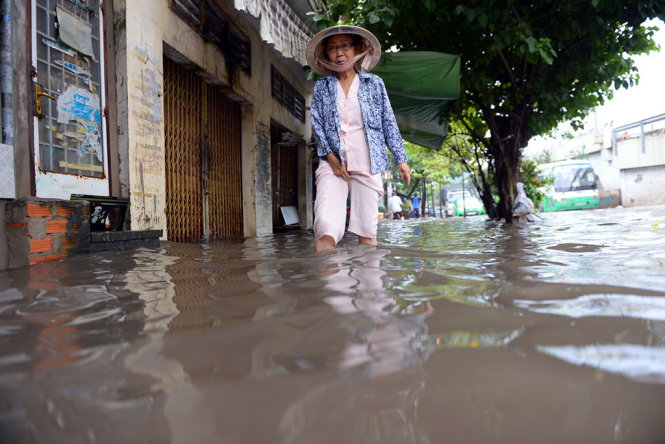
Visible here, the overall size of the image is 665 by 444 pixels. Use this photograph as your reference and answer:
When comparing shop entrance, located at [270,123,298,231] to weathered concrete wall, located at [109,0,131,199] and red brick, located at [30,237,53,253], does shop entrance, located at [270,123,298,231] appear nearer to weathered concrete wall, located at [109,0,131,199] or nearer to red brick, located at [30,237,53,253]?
weathered concrete wall, located at [109,0,131,199]

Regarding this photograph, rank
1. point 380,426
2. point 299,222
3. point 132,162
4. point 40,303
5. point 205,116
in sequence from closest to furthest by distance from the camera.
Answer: point 380,426 → point 40,303 → point 132,162 → point 205,116 → point 299,222

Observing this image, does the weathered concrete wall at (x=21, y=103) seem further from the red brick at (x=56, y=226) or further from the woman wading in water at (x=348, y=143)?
the woman wading in water at (x=348, y=143)

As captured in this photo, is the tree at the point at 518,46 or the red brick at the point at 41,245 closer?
the red brick at the point at 41,245

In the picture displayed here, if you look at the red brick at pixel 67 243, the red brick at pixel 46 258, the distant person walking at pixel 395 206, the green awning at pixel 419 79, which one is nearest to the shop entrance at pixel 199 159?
the red brick at pixel 67 243

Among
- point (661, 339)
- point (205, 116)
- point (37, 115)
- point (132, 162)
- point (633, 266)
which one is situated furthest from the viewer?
point (205, 116)

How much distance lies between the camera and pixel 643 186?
21500 mm

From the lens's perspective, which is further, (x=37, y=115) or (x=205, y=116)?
(x=205, y=116)

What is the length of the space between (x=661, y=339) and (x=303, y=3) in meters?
8.78

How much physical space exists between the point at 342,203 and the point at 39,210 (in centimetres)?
199

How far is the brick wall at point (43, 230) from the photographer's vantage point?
102 inches

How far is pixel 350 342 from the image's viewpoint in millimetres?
916

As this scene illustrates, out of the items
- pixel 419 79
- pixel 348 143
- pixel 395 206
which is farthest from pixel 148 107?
pixel 395 206

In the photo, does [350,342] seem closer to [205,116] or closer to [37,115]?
[37,115]

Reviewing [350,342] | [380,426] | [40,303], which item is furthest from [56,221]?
[380,426]
